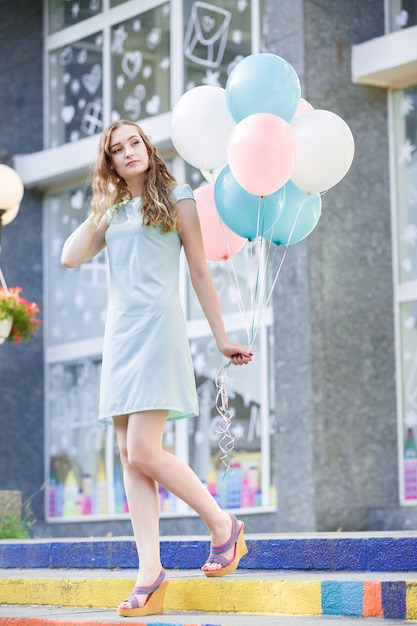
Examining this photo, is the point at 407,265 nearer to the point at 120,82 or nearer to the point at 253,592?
the point at 120,82

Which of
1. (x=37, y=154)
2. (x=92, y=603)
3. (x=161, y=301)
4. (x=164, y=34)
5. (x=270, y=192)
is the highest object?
(x=164, y=34)

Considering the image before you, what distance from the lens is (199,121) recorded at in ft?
15.0

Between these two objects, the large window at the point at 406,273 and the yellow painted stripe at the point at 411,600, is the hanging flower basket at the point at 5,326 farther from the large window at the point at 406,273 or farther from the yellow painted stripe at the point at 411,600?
the yellow painted stripe at the point at 411,600

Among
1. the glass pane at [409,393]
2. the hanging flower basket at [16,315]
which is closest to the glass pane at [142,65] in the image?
the hanging flower basket at [16,315]

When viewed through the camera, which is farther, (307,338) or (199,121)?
(307,338)

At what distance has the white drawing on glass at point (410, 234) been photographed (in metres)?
8.30

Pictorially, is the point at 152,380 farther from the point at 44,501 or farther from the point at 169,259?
the point at 44,501

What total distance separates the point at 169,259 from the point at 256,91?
0.72 meters

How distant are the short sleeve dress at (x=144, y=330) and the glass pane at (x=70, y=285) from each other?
6.66 meters

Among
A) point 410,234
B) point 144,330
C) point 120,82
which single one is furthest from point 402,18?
point 144,330

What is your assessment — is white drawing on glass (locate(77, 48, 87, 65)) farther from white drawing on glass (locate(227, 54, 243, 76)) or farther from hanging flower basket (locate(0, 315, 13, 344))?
hanging flower basket (locate(0, 315, 13, 344))

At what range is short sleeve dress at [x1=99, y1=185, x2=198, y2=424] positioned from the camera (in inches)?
156

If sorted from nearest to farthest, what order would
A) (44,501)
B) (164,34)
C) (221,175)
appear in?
1. (221,175)
2. (164,34)
3. (44,501)

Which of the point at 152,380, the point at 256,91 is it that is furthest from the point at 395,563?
the point at 256,91
